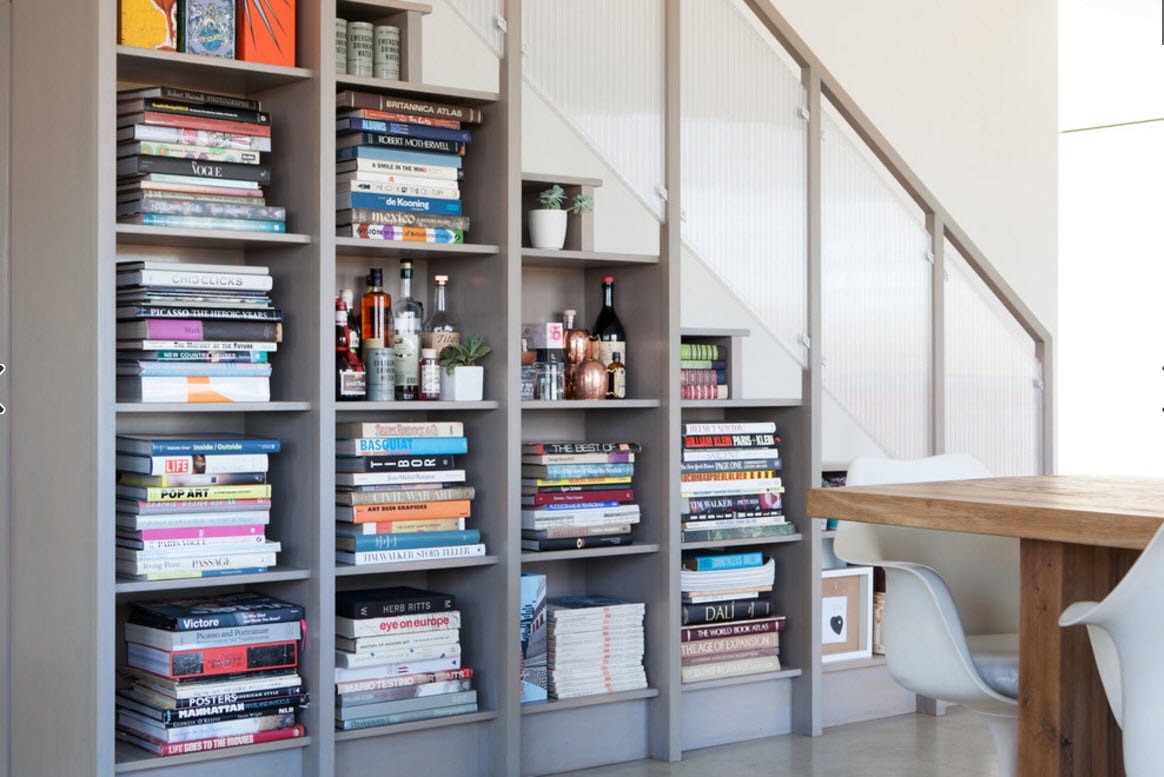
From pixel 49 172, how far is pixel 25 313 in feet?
1.12

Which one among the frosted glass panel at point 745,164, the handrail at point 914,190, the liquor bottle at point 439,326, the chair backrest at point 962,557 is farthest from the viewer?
the handrail at point 914,190

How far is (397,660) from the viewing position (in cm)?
355

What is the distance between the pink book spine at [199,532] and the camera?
10.4 feet

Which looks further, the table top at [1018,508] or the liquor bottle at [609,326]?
the liquor bottle at [609,326]

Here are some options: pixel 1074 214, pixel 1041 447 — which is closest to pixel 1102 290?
pixel 1074 214

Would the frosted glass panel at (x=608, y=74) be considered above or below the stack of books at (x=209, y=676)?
above

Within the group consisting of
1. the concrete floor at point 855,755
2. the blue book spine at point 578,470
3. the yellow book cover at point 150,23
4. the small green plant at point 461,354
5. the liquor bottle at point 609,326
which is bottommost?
the concrete floor at point 855,755

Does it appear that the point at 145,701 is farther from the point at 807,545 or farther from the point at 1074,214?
the point at 1074,214

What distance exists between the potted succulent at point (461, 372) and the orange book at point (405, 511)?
263 millimetres

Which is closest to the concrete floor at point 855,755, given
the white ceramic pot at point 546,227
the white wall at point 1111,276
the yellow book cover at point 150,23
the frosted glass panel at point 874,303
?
the frosted glass panel at point 874,303

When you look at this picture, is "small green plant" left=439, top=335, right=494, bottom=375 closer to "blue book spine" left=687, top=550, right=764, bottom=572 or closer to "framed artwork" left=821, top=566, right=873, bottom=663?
"blue book spine" left=687, top=550, right=764, bottom=572

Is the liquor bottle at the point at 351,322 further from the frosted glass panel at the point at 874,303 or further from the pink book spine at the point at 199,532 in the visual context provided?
the frosted glass panel at the point at 874,303

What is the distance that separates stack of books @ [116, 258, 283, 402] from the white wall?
6199 millimetres

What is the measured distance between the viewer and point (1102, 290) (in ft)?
29.3
